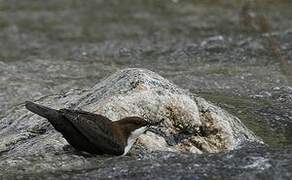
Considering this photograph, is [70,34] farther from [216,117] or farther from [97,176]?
[97,176]

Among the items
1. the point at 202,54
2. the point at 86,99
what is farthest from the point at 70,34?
the point at 86,99

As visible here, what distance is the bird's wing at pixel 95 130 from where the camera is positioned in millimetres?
7566

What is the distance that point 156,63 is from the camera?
631 inches

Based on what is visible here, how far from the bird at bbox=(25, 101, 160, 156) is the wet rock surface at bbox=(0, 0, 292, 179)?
13 cm

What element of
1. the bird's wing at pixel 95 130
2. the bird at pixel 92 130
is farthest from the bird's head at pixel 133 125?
the bird's wing at pixel 95 130

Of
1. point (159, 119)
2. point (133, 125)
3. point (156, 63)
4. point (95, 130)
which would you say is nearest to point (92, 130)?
point (95, 130)

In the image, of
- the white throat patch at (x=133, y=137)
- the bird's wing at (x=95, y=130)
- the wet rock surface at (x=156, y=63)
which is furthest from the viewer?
the white throat patch at (x=133, y=137)

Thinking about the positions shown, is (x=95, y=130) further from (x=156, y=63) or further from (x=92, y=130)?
(x=156, y=63)

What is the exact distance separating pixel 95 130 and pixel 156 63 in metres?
8.45

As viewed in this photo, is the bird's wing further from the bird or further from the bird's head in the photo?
the bird's head

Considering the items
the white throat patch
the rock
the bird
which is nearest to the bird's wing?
the bird

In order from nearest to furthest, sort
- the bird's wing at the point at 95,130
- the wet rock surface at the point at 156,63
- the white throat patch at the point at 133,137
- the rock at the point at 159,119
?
1. the wet rock surface at the point at 156,63
2. the bird's wing at the point at 95,130
3. the white throat patch at the point at 133,137
4. the rock at the point at 159,119

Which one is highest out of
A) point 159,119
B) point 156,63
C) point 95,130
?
point 95,130

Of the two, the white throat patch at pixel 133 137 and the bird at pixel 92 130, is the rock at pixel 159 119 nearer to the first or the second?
the white throat patch at pixel 133 137
